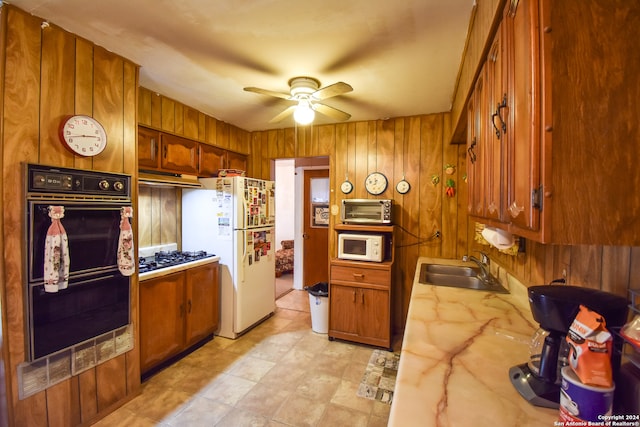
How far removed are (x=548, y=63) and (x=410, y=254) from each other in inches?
107

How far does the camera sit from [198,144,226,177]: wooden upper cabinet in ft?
10.3

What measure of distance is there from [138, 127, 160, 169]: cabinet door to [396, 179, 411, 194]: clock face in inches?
99.6

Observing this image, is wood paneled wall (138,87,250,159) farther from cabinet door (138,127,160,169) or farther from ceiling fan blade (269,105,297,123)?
ceiling fan blade (269,105,297,123)

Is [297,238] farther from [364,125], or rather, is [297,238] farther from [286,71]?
[286,71]

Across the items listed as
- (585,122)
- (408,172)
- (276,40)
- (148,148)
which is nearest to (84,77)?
(148,148)

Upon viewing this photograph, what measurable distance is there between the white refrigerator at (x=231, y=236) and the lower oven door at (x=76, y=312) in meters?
1.08

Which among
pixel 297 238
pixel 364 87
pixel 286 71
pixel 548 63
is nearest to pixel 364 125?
pixel 364 87

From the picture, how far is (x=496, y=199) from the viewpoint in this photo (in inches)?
43.1

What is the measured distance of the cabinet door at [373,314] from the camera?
9.10 feet

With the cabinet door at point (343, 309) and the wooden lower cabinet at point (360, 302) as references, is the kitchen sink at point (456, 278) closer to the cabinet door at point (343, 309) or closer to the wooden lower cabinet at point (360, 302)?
the wooden lower cabinet at point (360, 302)

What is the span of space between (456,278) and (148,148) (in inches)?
119

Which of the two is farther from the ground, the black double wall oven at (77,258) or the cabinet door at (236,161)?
the cabinet door at (236,161)

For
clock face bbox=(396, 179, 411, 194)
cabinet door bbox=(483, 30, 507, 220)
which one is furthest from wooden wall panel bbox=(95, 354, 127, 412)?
clock face bbox=(396, 179, 411, 194)

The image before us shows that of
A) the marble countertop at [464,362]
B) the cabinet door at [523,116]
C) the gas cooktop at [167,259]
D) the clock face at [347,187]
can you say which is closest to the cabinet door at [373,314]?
the marble countertop at [464,362]
